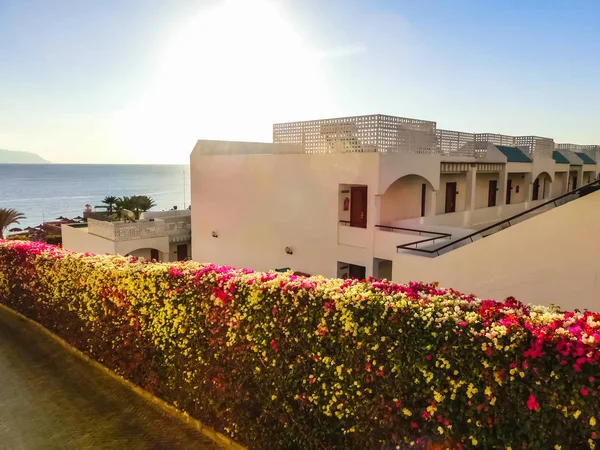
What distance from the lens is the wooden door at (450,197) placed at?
23005mm

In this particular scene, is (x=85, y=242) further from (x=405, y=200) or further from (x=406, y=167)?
(x=406, y=167)

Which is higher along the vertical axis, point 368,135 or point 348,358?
point 368,135

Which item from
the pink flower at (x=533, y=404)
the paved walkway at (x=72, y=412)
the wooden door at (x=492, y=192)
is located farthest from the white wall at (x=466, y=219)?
the pink flower at (x=533, y=404)

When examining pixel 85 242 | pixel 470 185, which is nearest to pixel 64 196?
pixel 85 242

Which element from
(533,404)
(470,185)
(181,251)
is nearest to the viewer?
(533,404)

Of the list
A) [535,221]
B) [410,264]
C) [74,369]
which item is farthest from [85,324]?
[535,221]

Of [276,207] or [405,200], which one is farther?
[405,200]

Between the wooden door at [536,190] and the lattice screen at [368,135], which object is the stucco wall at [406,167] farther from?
the wooden door at [536,190]

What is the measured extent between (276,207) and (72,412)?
12669mm

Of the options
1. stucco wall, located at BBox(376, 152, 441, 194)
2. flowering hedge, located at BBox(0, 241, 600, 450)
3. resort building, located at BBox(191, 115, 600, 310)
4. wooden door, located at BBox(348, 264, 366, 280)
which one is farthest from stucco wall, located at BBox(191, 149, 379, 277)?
flowering hedge, located at BBox(0, 241, 600, 450)

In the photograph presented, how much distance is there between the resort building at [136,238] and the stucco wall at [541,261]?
1768cm

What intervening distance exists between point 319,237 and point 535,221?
8.93 metres

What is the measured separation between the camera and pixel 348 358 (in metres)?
5.77

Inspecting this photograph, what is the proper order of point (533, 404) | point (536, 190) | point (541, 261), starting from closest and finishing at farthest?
point (533, 404)
point (541, 261)
point (536, 190)
